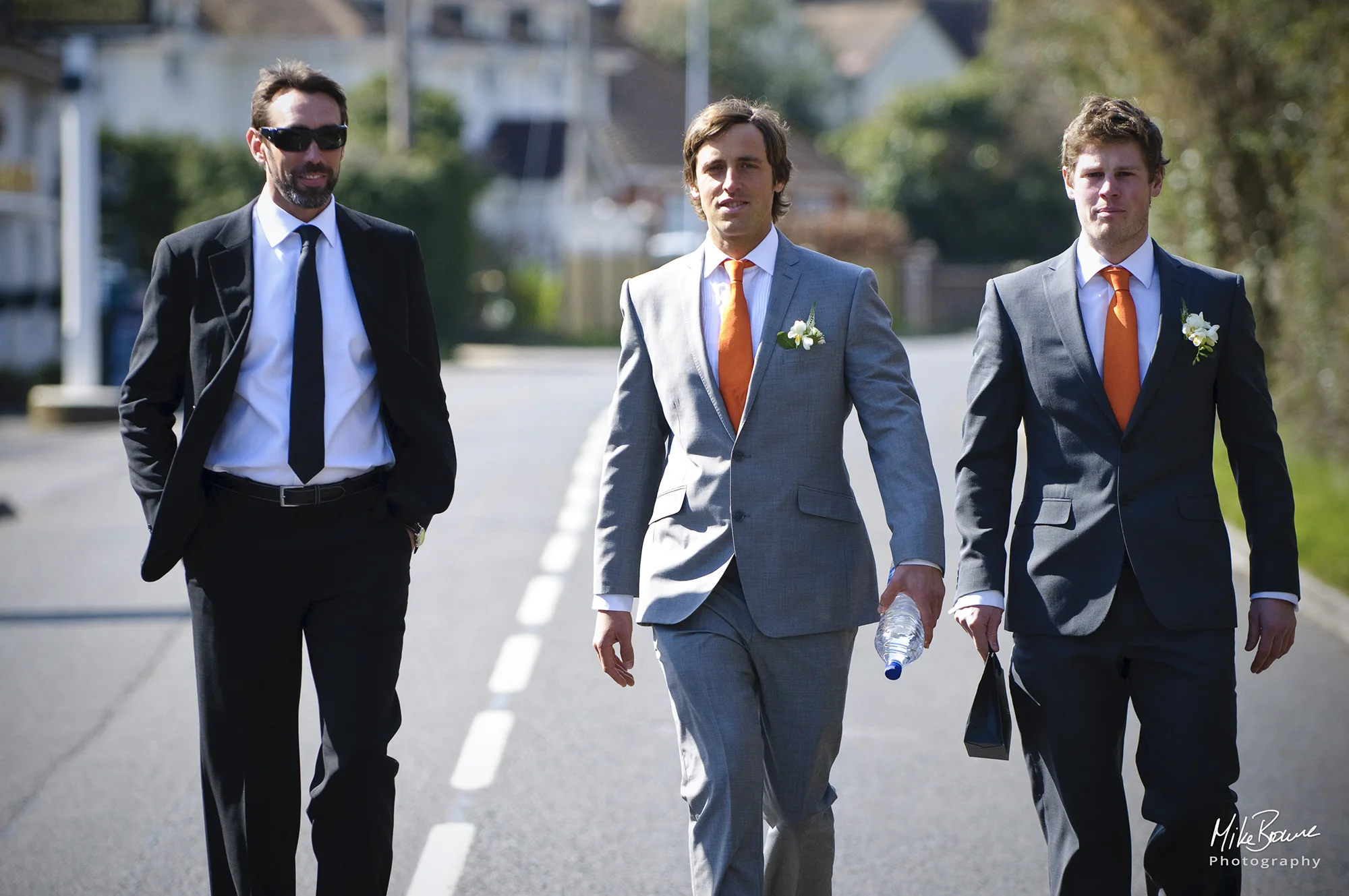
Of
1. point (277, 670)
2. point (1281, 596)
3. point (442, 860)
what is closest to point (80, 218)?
point (442, 860)

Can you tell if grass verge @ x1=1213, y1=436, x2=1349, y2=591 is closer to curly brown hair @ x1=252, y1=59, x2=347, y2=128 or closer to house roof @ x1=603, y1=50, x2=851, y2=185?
curly brown hair @ x1=252, y1=59, x2=347, y2=128

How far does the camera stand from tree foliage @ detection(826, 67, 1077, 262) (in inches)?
2179

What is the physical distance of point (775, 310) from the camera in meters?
4.24

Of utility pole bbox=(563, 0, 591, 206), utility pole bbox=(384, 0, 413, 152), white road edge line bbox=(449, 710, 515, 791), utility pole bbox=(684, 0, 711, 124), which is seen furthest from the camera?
utility pole bbox=(684, 0, 711, 124)

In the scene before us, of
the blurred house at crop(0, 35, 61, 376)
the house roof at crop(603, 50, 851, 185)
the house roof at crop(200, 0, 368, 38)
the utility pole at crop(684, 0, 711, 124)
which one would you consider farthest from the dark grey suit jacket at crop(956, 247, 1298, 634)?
the house roof at crop(200, 0, 368, 38)

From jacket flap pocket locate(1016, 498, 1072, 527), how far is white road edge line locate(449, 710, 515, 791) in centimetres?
278

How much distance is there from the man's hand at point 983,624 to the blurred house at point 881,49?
71.3 metres

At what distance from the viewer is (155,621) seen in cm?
959

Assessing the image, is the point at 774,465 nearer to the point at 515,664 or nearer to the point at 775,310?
the point at 775,310

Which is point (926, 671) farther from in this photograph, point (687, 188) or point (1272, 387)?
point (1272, 387)

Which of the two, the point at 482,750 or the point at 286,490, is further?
the point at 482,750

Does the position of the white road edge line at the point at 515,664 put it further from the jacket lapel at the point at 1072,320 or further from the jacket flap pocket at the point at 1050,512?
the jacket lapel at the point at 1072,320

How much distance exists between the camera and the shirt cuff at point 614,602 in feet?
14.0

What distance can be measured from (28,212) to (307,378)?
1132 inches
